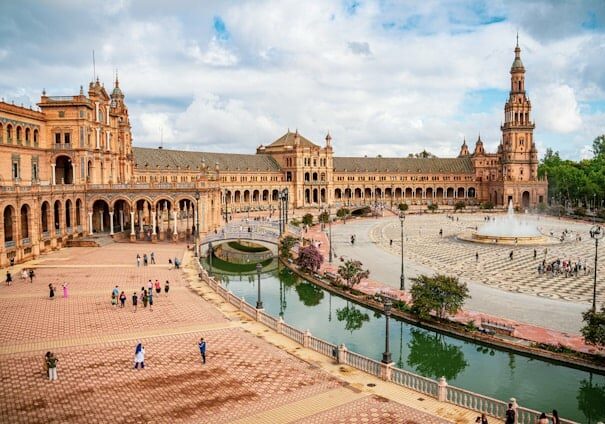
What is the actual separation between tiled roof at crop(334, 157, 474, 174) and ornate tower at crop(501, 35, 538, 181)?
14582mm

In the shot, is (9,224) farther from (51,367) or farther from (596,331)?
(596,331)

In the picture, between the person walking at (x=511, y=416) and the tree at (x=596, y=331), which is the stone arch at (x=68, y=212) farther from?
the person walking at (x=511, y=416)

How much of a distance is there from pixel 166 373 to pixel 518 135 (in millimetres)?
127004

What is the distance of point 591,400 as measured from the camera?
2492cm

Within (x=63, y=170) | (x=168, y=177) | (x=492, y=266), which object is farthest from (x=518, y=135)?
(x=63, y=170)

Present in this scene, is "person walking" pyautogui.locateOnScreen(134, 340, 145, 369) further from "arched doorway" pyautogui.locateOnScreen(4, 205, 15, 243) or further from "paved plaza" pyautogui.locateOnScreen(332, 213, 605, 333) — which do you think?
"arched doorway" pyautogui.locateOnScreen(4, 205, 15, 243)

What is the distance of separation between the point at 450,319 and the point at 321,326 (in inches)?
342

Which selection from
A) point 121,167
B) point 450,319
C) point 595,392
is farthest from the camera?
point 121,167

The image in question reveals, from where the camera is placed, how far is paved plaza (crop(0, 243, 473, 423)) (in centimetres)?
1961

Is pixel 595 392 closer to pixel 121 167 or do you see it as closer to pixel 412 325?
pixel 412 325

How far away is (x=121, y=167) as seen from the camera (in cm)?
8144

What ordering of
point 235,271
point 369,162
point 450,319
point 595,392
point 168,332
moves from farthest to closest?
point 369,162, point 235,271, point 450,319, point 168,332, point 595,392

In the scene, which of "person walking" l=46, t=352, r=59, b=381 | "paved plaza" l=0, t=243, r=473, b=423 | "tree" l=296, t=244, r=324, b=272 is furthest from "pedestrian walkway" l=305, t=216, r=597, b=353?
"person walking" l=46, t=352, r=59, b=381

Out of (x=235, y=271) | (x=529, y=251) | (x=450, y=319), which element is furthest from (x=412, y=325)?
(x=529, y=251)
